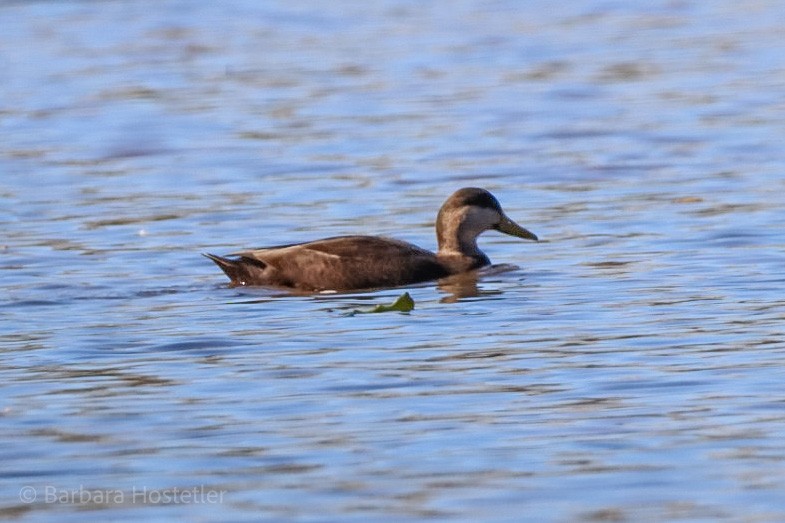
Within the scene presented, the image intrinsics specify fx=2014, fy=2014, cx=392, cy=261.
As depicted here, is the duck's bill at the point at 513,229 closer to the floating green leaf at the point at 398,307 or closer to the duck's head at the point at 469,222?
the duck's head at the point at 469,222

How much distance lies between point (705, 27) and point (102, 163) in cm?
1155

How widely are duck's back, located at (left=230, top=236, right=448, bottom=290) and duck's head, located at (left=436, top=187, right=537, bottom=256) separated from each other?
0.72 m

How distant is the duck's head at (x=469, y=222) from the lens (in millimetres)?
14312

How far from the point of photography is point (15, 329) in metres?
11.7

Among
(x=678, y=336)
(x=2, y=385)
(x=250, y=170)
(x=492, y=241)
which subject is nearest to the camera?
(x=2, y=385)

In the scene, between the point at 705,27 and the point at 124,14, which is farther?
the point at 124,14

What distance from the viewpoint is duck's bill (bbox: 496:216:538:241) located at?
14602 mm

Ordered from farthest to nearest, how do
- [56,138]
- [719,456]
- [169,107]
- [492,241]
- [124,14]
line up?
[124,14]
[169,107]
[56,138]
[492,241]
[719,456]

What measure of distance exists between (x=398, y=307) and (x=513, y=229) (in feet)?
8.39

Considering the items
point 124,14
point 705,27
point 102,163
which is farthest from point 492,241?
point 124,14

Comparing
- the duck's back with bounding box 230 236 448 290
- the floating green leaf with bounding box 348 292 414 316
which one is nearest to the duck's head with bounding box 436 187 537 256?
the duck's back with bounding box 230 236 448 290

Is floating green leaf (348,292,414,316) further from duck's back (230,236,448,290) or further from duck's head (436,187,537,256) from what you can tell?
duck's head (436,187,537,256)

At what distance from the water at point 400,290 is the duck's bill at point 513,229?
0.55 ft

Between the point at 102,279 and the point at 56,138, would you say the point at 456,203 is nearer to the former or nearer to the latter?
the point at 102,279
